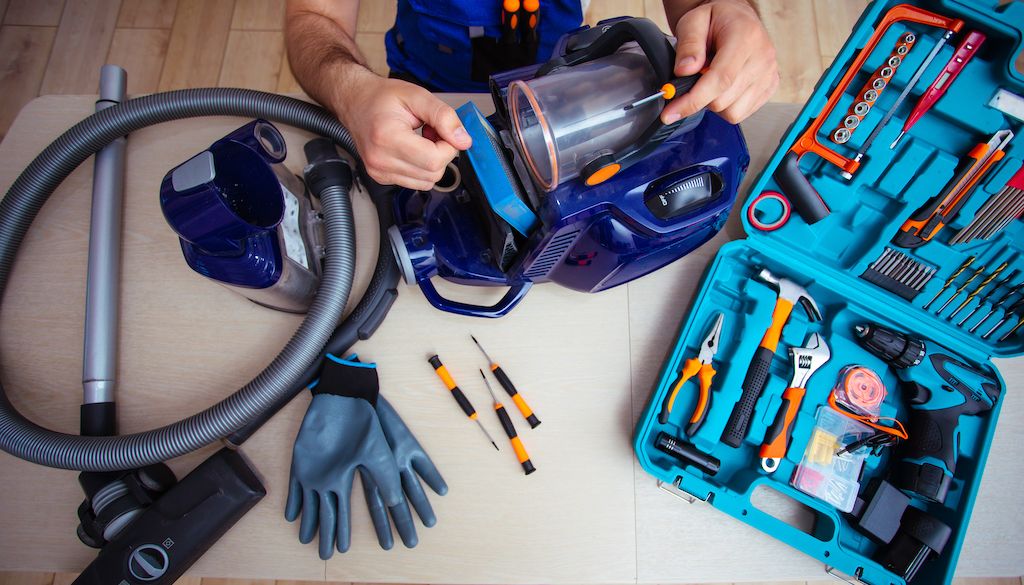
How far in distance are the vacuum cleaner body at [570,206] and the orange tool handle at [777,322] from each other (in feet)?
0.65

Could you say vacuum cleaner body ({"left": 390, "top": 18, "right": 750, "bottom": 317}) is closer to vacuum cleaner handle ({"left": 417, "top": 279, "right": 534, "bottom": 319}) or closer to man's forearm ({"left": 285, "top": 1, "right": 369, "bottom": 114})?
vacuum cleaner handle ({"left": 417, "top": 279, "right": 534, "bottom": 319})

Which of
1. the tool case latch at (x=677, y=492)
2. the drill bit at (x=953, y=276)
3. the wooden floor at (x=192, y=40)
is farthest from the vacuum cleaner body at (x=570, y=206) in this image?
the wooden floor at (x=192, y=40)

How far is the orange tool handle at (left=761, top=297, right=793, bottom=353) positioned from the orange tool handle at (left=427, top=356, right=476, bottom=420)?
1.56ft

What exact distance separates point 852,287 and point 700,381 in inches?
12.5

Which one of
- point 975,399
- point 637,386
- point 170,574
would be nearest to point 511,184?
point 637,386

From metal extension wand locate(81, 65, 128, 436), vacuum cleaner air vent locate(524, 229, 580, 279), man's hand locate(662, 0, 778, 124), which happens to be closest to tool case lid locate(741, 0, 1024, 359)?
man's hand locate(662, 0, 778, 124)

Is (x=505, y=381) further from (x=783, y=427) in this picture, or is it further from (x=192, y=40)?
(x=192, y=40)

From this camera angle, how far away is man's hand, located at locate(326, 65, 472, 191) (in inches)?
26.6

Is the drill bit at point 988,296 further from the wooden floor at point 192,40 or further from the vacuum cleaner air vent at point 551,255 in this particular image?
the wooden floor at point 192,40

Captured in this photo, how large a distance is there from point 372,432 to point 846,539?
0.74 meters

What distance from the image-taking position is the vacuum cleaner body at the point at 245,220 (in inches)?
25.3

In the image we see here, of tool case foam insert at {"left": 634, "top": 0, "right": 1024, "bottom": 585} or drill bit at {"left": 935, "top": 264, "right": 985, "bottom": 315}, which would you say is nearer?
tool case foam insert at {"left": 634, "top": 0, "right": 1024, "bottom": 585}

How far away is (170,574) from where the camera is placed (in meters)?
0.77

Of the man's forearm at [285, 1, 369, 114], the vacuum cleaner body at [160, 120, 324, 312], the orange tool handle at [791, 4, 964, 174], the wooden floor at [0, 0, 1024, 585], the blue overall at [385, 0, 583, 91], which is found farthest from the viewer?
the wooden floor at [0, 0, 1024, 585]
